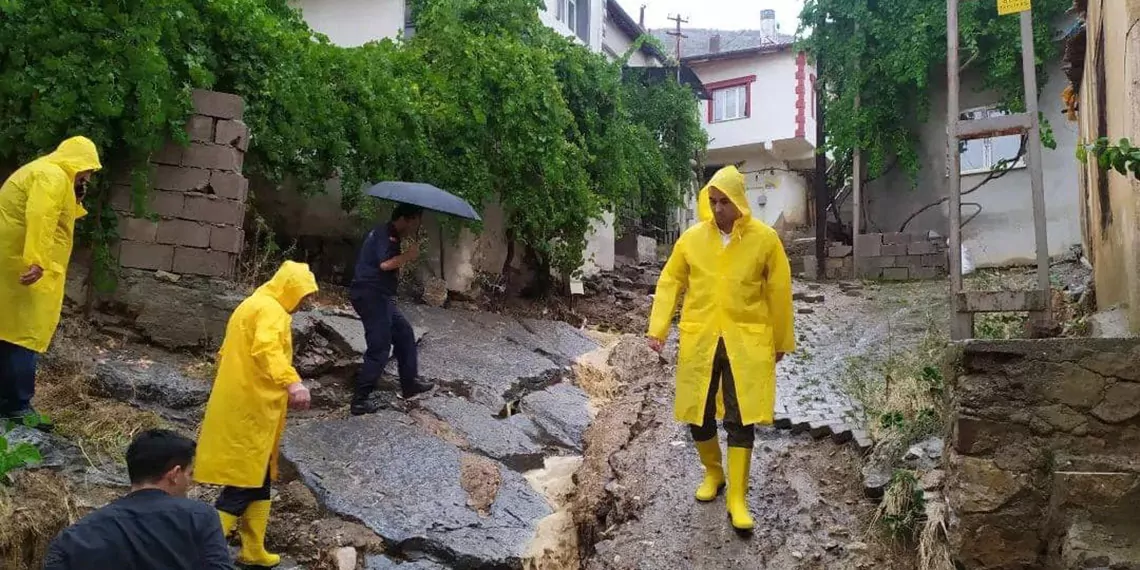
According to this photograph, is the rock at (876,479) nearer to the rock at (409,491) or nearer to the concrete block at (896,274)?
the rock at (409,491)

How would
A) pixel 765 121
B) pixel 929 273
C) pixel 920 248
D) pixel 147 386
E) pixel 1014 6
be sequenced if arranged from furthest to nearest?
pixel 765 121 < pixel 920 248 < pixel 929 273 < pixel 1014 6 < pixel 147 386

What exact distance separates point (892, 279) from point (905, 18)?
4.31 m

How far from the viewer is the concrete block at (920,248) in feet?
45.5

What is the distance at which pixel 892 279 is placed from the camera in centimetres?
1418

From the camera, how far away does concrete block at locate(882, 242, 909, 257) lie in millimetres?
14180

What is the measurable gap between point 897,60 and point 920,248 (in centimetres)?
309

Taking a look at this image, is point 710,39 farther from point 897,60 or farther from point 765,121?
point 897,60

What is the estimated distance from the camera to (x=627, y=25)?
768 inches

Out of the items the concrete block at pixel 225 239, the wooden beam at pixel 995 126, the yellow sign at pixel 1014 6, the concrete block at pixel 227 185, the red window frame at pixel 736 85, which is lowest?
the concrete block at pixel 225 239

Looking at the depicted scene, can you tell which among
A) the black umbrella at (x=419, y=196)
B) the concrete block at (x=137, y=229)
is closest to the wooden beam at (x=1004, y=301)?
the black umbrella at (x=419, y=196)

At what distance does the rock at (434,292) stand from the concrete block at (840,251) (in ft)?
27.6

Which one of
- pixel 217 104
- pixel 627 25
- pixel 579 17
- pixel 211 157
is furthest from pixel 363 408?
pixel 627 25

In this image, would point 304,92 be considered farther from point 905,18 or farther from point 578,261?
point 905,18

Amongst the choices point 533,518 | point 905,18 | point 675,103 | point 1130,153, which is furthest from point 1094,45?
point 675,103
